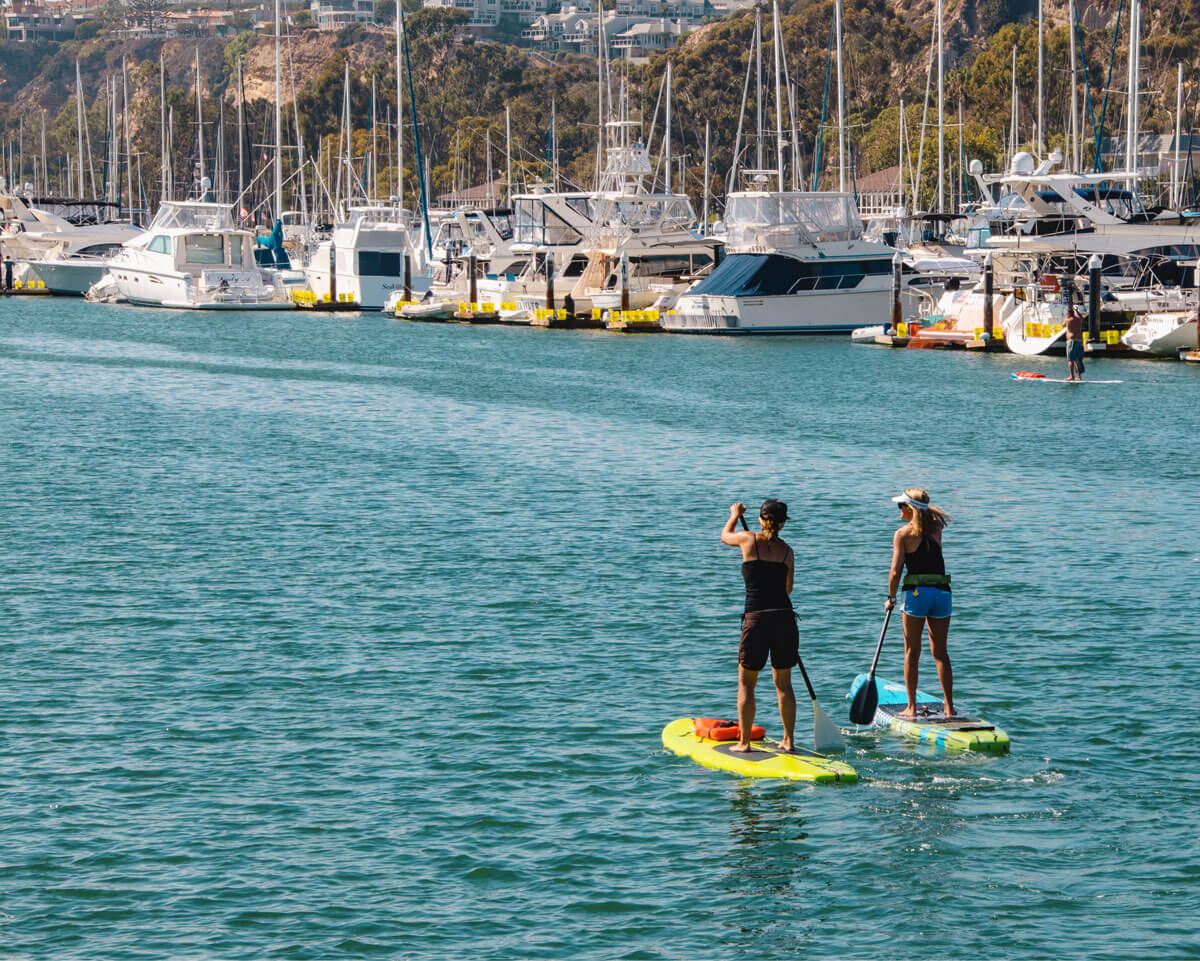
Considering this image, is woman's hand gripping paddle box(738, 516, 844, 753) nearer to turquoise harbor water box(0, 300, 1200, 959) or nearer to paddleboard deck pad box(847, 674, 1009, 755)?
turquoise harbor water box(0, 300, 1200, 959)

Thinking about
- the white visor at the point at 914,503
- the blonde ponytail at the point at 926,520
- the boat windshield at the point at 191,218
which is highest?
the boat windshield at the point at 191,218

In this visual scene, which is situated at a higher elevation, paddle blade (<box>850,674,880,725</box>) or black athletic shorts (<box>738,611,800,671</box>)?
black athletic shorts (<box>738,611,800,671</box>)

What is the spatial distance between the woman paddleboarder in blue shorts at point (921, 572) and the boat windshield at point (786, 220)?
2103 inches

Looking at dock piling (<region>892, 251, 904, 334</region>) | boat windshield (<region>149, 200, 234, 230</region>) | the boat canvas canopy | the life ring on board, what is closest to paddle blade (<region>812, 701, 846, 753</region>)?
the life ring on board

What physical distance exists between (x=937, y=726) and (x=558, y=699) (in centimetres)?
414

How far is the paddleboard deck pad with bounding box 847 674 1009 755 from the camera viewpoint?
16.8m

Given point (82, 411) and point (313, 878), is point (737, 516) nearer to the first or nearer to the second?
point (313, 878)

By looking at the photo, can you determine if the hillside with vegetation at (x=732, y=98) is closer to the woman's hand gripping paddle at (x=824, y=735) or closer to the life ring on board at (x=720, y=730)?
the life ring on board at (x=720, y=730)

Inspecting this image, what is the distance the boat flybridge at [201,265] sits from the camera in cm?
8794

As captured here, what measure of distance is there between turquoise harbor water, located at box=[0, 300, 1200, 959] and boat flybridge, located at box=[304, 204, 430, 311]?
A: 4389cm

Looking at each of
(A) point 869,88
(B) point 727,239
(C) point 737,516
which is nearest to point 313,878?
(C) point 737,516

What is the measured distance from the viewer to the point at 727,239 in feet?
232

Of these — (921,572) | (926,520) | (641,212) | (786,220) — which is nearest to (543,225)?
(641,212)

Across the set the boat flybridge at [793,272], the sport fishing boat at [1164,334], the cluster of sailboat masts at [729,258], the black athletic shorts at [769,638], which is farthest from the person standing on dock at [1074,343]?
the black athletic shorts at [769,638]
